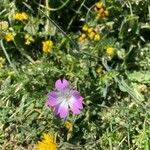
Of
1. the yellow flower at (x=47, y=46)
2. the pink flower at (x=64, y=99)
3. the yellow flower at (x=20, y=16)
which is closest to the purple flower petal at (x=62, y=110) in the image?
the pink flower at (x=64, y=99)

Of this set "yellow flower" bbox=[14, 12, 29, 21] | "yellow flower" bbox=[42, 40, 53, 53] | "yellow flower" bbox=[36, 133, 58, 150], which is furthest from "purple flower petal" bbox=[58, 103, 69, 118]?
"yellow flower" bbox=[14, 12, 29, 21]

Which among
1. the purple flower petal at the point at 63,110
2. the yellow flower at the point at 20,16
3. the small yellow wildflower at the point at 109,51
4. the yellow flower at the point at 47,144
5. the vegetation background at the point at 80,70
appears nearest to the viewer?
the yellow flower at the point at 47,144

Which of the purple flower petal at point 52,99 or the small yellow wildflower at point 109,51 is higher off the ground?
the small yellow wildflower at point 109,51

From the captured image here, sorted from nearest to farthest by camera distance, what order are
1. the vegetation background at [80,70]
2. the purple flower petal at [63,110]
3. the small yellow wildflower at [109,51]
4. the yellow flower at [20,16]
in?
the purple flower petal at [63,110] → the vegetation background at [80,70] → the small yellow wildflower at [109,51] → the yellow flower at [20,16]

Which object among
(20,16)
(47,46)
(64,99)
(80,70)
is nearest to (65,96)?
(64,99)

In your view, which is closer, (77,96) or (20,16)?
(77,96)

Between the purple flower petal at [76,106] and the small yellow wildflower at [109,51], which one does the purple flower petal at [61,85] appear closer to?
the purple flower petal at [76,106]

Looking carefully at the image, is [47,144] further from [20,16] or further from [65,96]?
[20,16]
